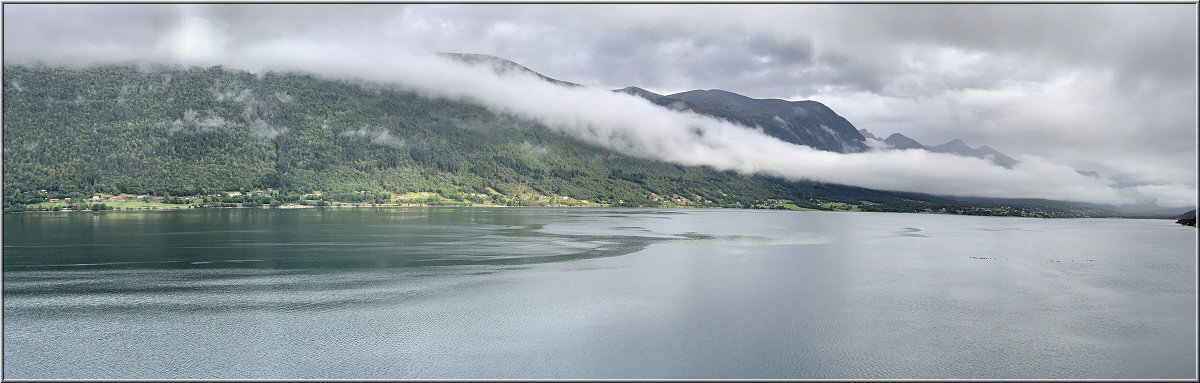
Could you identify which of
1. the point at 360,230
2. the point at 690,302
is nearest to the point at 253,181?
the point at 360,230

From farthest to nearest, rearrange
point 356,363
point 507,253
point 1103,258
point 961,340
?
point 1103,258 → point 507,253 → point 961,340 → point 356,363

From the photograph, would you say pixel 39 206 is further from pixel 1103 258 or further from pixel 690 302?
pixel 1103 258

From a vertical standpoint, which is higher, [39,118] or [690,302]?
[39,118]

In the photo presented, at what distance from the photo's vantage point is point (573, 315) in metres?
30.7

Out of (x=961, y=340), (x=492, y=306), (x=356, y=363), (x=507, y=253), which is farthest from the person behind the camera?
(x=507, y=253)

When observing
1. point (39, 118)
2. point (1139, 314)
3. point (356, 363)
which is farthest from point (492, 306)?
point (39, 118)

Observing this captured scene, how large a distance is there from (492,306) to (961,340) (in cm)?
2159

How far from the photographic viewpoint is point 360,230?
86.2 meters

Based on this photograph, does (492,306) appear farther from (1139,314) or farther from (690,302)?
(1139,314)

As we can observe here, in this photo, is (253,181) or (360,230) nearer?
(360,230)

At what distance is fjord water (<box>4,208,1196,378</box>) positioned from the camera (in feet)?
74.2

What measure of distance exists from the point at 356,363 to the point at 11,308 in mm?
21160

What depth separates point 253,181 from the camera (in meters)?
187

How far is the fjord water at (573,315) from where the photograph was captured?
22.6 metres
